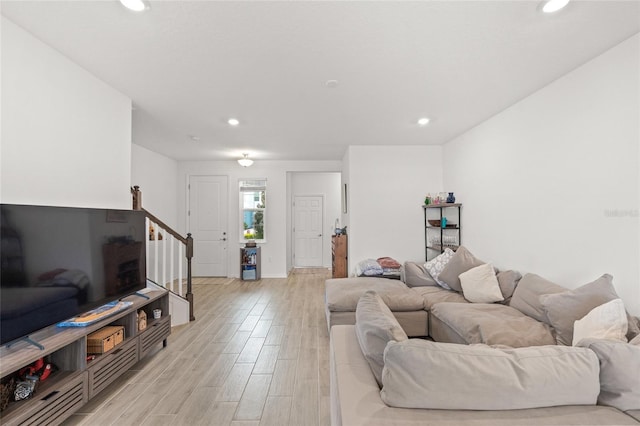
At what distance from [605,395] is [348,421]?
3.59ft

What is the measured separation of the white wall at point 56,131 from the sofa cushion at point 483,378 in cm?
A: 253

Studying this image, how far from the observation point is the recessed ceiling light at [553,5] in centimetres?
160

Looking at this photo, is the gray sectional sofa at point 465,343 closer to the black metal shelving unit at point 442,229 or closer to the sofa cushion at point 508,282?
the sofa cushion at point 508,282

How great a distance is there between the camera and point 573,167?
7.93ft

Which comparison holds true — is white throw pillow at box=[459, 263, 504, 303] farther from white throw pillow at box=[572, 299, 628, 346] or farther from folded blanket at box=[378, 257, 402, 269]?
folded blanket at box=[378, 257, 402, 269]

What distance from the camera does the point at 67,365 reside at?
1979 mm

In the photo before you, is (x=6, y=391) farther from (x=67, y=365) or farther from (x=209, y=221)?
(x=209, y=221)

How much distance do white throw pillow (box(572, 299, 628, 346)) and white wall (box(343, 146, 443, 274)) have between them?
3.15m

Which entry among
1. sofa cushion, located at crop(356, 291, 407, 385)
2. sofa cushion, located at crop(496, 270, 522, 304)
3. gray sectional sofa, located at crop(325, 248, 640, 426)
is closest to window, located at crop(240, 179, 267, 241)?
gray sectional sofa, located at crop(325, 248, 640, 426)

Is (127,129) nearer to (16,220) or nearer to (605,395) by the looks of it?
(16,220)

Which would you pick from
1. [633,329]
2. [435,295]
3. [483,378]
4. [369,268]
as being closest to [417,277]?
[435,295]

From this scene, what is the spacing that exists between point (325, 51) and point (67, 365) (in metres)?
2.90

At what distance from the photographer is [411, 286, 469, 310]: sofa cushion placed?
3150 mm

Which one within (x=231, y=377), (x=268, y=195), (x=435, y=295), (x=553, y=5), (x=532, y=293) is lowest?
(x=231, y=377)
